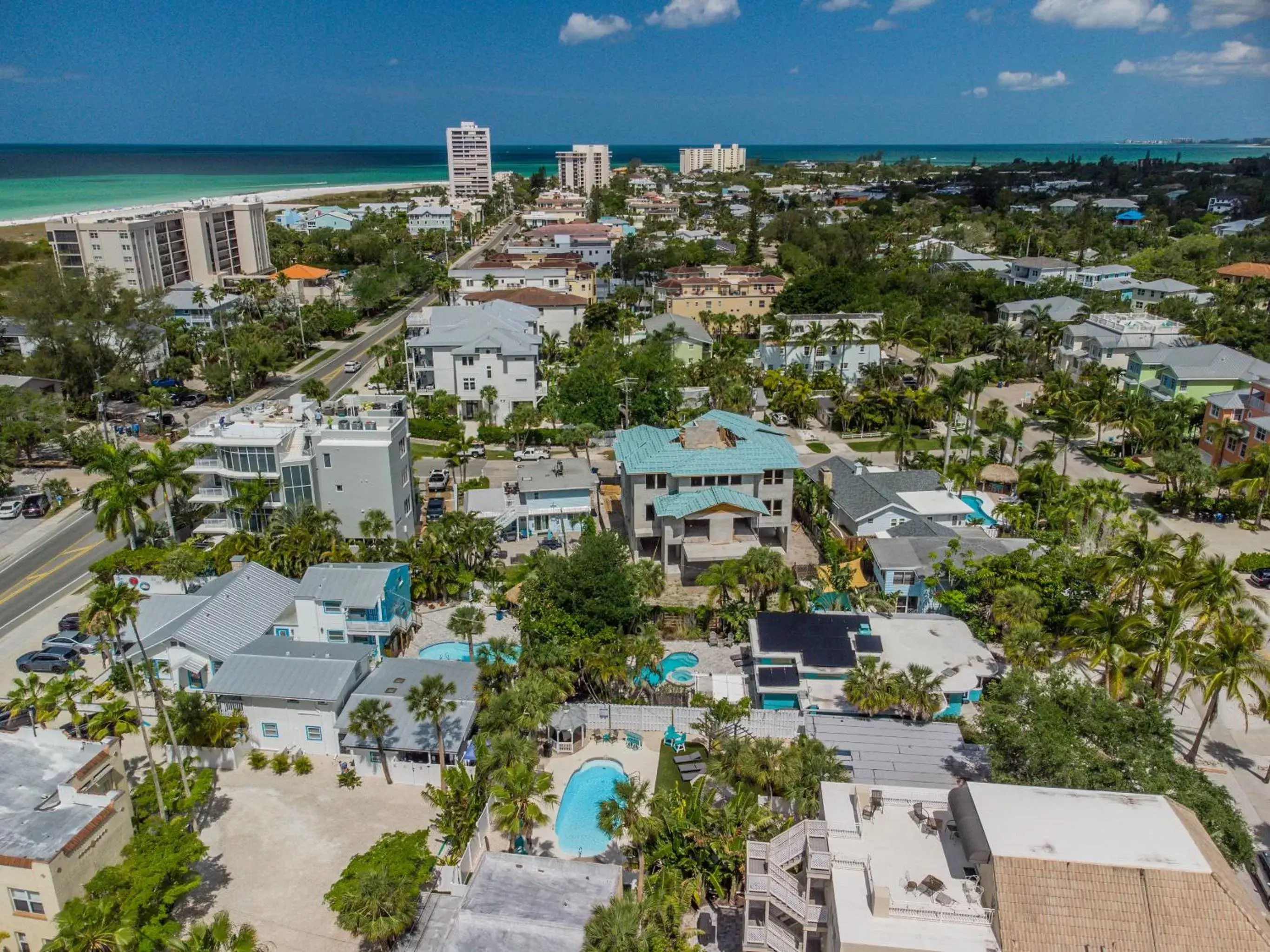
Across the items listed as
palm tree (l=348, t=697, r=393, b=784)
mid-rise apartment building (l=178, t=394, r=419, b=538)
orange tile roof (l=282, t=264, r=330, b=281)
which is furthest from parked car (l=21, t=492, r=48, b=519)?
orange tile roof (l=282, t=264, r=330, b=281)

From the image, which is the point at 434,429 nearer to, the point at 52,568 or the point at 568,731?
the point at 52,568

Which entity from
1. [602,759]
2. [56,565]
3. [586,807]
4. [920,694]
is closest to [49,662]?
[56,565]

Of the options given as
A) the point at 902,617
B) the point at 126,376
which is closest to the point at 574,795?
the point at 902,617

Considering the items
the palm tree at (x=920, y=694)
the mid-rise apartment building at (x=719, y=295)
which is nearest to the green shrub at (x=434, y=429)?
the mid-rise apartment building at (x=719, y=295)

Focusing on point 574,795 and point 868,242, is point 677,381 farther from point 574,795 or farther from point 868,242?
point 868,242

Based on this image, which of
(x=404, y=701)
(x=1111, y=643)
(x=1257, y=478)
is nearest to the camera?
(x=1111, y=643)

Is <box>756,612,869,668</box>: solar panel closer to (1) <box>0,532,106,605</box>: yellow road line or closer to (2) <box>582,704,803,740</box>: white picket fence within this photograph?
(2) <box>582,704,803,740</box>: white picket fence
